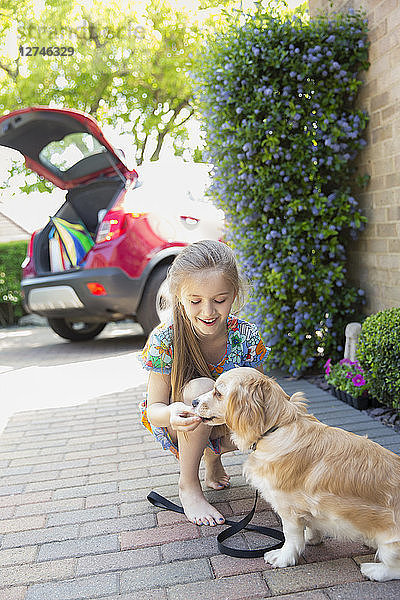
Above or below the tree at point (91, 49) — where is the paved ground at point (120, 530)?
below

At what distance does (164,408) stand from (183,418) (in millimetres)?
295

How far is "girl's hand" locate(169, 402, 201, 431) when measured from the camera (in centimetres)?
255

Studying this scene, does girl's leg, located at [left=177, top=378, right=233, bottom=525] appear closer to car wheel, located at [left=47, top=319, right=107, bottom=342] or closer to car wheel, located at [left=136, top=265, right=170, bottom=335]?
car wheel, located at [left=136, top=265, right=170, bottom=335]

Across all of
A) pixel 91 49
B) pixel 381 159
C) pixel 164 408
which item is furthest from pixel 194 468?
pixel 91 49

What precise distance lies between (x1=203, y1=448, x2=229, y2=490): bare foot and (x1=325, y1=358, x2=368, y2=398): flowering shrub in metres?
1.63

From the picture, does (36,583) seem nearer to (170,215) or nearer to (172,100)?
(170,215)

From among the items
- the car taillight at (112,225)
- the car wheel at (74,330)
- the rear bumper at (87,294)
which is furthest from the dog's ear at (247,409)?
the car wheel at (74,330)

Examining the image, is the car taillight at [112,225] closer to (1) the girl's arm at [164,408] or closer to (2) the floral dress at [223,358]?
(2) the floral dress at [223,358]

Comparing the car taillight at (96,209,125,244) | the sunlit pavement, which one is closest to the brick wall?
the sunlit pavement

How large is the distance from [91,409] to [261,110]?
9.35 feet

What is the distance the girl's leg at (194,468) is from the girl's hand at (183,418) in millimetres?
157

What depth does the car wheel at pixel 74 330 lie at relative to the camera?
8.65 meters

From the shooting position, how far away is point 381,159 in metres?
5.11

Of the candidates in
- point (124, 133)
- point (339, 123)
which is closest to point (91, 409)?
point (339, 123)
